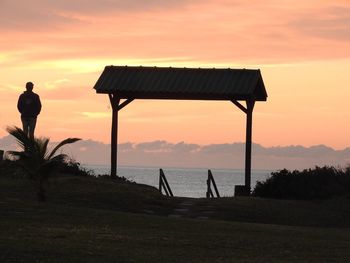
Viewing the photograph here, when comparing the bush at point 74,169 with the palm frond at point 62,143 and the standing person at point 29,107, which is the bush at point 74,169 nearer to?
the standing person at point 29,107

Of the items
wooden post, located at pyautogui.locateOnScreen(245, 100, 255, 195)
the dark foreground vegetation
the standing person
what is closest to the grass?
the dark foreground vegetation

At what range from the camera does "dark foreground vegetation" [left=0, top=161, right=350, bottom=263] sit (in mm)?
16266

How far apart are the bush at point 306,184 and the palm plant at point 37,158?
1095cm

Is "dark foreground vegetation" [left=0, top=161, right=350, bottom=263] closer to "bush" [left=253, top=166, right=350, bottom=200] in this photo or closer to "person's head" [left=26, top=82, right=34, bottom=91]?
"bush" [left=253, top=166, right=350, bottom=200]

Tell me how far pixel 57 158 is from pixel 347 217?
1003 cm

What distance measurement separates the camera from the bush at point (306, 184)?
34406 millimetres

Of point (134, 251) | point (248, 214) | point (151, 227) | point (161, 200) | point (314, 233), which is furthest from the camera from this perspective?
point (161, 200)

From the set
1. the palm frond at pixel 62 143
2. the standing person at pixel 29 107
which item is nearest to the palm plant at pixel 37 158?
the palm frond at pixel 62 143

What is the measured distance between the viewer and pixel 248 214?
94.6ft

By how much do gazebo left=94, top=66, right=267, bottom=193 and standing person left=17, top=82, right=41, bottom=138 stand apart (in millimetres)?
3492

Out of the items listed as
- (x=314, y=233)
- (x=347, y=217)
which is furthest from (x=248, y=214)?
(x=314, y=233)

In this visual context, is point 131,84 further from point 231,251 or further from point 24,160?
point 231,251

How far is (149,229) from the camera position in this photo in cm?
2067

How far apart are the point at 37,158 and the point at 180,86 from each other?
391 inches
